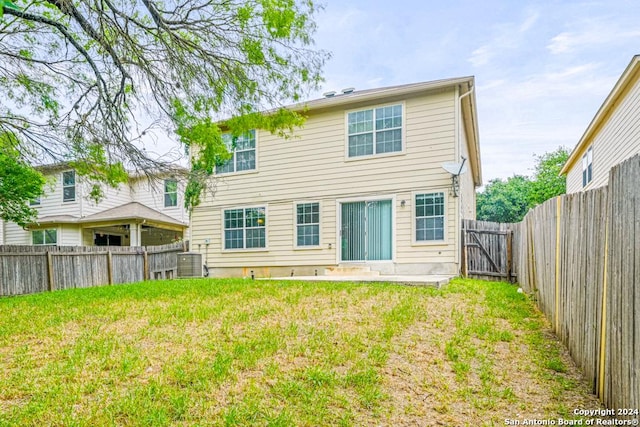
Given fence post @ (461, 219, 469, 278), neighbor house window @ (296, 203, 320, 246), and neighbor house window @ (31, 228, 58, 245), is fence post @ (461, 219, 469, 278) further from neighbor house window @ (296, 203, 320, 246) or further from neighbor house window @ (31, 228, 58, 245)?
neighbor house window @ (31, 228, 58, 245)

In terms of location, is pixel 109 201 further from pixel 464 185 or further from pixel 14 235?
pixel 464 185

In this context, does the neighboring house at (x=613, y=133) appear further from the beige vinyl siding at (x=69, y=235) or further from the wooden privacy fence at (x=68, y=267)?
the beige vinyl siding at (x=69, y=235)

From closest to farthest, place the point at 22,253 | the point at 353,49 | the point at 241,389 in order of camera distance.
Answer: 1. the point at 241,389
2. the point at 353,49
3. the point at 22,253

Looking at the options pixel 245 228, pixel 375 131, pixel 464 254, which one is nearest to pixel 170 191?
pixel 245 228

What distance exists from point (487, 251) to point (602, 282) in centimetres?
847

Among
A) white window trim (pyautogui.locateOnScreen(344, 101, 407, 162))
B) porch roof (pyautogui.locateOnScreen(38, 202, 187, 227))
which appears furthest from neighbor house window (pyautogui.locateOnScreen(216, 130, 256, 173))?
porch roof (pyautogui.locateOnScreen(38, 202, 187, 227))

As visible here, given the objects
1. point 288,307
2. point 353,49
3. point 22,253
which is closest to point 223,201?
point 22,253

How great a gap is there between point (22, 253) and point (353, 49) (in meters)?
10.1

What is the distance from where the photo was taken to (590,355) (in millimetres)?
3256

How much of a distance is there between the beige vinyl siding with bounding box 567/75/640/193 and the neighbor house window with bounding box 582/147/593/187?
0.29 meters

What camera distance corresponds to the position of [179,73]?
6.51 meters

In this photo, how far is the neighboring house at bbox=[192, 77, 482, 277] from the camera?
1048 centimetres

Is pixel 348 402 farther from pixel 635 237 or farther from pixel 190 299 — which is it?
pixel 190 299

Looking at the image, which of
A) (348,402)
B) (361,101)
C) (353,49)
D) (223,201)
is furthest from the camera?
(223,201)
